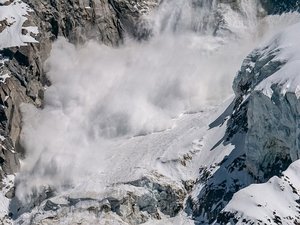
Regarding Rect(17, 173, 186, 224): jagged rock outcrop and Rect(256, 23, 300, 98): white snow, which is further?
Rect(17, 173, 186, 224): jagged rock outcrop

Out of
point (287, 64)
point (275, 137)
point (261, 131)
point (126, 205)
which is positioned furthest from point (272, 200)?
point (126, 205)

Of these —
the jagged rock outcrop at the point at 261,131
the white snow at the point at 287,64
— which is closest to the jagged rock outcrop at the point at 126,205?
the jagged rock outcrop at the point at 261,131

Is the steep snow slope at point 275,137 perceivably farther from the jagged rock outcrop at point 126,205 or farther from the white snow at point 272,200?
the jagged rock outcrop at point 126,205

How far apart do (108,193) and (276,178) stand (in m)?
38.8

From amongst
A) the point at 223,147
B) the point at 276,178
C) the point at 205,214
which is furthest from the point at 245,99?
the point at 276,178

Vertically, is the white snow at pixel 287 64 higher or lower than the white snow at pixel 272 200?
higher

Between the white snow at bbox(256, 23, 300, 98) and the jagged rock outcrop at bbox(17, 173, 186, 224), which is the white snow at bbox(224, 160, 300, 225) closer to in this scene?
the white snow at bbox(256, 23, 300, 98)

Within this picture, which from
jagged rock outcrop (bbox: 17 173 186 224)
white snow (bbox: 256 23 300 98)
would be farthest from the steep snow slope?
jagged rock outcrop (bbox: 17 173 186 224)

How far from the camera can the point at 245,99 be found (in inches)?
7598

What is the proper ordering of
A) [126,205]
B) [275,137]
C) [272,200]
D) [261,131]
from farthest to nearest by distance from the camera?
1. [126,205]
2. [261,131]
3. [275,137]
4. [272,200]

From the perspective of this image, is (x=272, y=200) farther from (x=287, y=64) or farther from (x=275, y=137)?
(x=287, y=64)

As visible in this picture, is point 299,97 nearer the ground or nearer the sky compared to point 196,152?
nearer the sky

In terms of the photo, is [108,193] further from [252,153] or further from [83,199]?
[252,153]

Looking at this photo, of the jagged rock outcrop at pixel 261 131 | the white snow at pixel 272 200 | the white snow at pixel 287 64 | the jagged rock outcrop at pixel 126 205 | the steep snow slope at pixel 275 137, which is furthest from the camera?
the jagged rock outcrop at pixel 126 205
